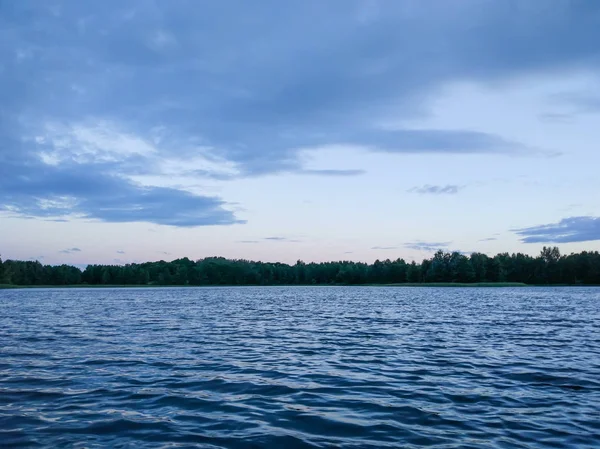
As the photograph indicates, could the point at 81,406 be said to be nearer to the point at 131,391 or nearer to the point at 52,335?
the point at 131,391

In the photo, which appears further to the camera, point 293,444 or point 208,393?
point 208,393

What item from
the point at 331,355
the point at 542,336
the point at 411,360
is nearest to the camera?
the point at 411,360

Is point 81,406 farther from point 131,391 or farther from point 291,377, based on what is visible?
point 291,377

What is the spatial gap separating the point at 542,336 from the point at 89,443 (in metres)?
27.7

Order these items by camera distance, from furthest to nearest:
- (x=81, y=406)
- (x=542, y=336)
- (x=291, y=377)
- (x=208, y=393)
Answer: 1. (x=542, y=336)
2. (x=291, y=377)
3. (x=208, y=393)
4. (x=81, y=406)

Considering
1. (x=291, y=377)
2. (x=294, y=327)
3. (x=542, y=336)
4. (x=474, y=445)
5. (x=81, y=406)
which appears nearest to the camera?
(x=474, y=445)

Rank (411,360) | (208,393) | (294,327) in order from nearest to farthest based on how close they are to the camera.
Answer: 1. (208,393)
2. (411,360)
3. (294,327)

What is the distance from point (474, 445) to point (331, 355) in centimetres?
1272

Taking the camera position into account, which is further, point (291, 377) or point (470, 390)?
point (291, 377)

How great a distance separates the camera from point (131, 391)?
1577 centimetres

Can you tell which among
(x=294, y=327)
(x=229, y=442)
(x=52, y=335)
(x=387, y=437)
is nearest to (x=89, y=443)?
(x=229, y=442)

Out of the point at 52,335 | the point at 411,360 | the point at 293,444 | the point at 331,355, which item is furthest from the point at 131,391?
the point at 52,335

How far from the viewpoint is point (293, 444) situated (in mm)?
10914

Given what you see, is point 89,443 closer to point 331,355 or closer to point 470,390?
point 470,390
